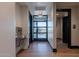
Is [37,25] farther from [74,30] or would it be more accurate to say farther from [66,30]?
[66,30]

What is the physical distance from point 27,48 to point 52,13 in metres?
1.46

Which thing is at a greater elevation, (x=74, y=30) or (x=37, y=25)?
(x=37, y=25)

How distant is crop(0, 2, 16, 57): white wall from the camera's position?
1.43m

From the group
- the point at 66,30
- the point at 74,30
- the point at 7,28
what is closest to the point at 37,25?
the point at 74,30

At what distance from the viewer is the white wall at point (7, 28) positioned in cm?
143

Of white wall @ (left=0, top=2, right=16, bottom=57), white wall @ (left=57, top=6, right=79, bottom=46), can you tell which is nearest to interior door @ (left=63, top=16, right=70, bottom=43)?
white wall @ (left=57, top=6, right=79, bottom=46)

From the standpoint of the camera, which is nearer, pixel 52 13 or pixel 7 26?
pixel 7 26

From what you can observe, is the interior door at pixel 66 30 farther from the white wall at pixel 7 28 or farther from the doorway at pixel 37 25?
the white wall at pixel 7 28

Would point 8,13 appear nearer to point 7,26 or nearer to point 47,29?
point 7,26

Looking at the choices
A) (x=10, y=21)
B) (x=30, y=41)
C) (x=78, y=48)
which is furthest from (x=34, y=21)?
(x=10, y=21)

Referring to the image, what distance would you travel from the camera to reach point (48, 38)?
5.21m

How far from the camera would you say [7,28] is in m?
1.44

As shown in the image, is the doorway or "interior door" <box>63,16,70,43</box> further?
"interior door" <box>63,16,70,43</box>

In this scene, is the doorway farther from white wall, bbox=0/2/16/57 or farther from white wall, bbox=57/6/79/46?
white wall, bbox=0/2/16/57
